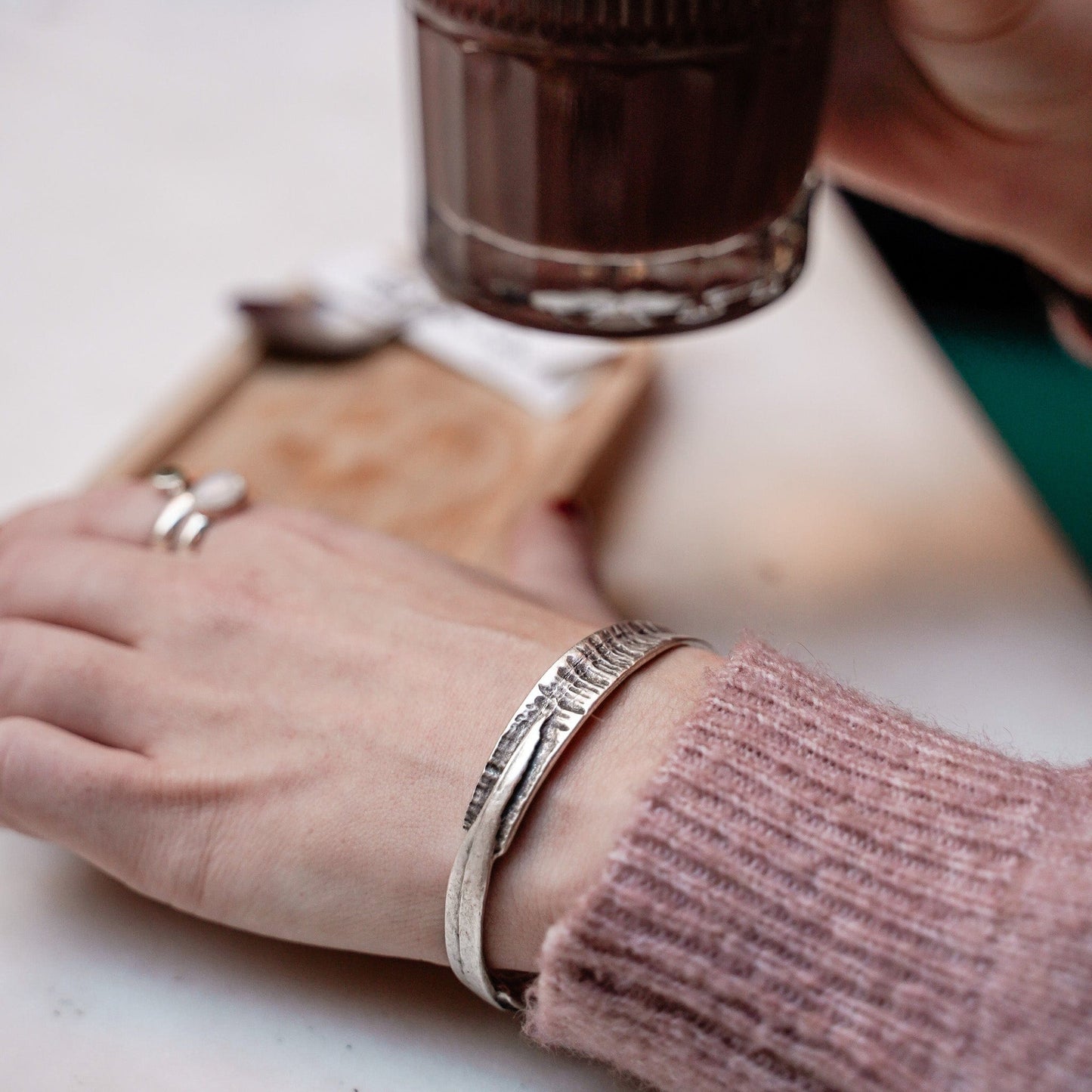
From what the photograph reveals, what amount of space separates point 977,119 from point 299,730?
0.56 m

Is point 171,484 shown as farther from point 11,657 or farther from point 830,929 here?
point 830,929

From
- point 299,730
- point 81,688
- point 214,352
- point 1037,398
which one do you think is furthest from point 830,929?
point 1037,398

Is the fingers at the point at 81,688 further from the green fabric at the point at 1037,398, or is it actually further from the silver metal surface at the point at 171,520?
the green fabric at the point at 1037,398

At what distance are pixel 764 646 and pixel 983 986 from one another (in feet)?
0.49

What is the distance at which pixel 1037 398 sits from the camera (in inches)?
57.0

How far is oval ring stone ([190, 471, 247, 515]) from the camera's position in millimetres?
605

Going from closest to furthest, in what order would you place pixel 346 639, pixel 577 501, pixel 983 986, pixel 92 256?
pixel 983 986 → pixel 346 639 → pixel 577 501 → pixel 92 256

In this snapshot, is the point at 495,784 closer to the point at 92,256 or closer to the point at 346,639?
the point at 346,639

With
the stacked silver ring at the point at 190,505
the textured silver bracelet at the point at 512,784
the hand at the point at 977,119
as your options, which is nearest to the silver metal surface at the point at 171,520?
the stacked silver ring at the point at 190,505

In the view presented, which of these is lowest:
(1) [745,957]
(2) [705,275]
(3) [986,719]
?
(3) [986,719]

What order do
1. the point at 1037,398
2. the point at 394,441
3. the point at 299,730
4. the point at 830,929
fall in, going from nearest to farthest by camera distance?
the point at 830,929, the point at 299,730, the point at 394,441, the point at 1037,398

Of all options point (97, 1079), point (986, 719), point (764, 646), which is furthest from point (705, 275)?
point (97, 1079)

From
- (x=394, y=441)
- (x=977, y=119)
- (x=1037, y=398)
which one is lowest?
(x=1037, y=398)

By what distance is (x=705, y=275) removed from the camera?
0.52 metres
